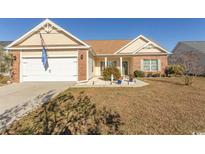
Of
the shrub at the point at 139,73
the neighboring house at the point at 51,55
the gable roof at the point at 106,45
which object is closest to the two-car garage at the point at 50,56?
the neighboring house at the point at 51,55

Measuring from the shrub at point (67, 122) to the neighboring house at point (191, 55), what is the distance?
76.4ft

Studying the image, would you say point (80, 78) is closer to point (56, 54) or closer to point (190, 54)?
point (56, 54)

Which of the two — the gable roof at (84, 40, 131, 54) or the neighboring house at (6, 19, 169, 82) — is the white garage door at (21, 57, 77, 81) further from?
the gable roof at (84, 40, 131, 54)

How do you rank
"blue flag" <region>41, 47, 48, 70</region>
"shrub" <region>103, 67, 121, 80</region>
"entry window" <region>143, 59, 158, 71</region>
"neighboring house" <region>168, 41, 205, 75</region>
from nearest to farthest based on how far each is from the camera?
"blue flag" <region>41, 47, 48, 70</region>
"shrub" <region>103, 67, 121, 80</region>
"entry window" <region>143, 59, 158, 71</region>
"neighboring house" <region>168, 41, 205, 75</region>

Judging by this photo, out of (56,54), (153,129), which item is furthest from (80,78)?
(153,129)

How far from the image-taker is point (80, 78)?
14.9 m

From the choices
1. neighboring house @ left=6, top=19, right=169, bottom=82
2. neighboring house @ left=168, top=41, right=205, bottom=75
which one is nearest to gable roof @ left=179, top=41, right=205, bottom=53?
neighboring house @ left=168, top=41, right=205, bottom=75

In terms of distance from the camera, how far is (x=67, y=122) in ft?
16.3

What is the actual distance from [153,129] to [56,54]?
41.4 feet

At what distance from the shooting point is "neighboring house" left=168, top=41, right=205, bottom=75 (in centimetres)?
2449

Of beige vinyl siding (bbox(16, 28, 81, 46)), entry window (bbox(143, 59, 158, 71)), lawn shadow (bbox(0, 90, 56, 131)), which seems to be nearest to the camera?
lawn shadow (bbox(0, 90, 56, 131))

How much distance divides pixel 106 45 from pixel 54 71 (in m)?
11.4

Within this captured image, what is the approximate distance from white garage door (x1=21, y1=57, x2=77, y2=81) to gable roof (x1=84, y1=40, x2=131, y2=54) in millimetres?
7902

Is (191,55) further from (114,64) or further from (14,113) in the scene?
(14,113)
